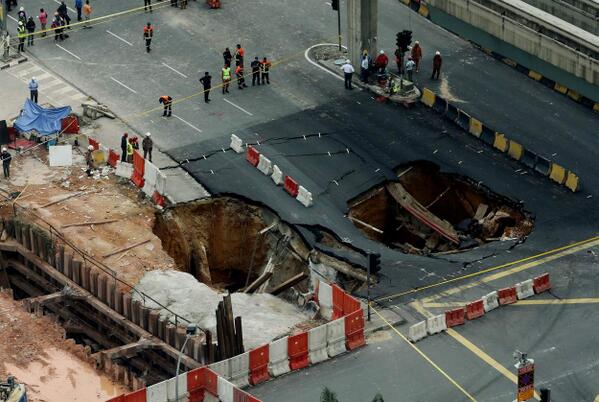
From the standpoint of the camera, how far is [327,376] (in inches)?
2724

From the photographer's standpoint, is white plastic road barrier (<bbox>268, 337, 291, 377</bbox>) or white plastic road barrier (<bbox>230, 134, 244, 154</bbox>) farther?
white plastic road barrier (<bbox>230, 134, 244, 154</bbox>)

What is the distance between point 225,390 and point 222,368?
1.25 metres

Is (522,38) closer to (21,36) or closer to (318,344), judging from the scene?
(318,344)

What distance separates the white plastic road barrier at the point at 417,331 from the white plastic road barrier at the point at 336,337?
2.73 m

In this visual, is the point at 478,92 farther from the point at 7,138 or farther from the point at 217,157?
the point at 7,138

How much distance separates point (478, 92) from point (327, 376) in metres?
27.2

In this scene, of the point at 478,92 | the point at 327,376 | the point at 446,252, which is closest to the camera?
the point at 327,376

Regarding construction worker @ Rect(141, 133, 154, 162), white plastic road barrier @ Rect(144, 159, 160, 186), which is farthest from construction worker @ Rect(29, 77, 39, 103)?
white plastic road barrier @ Rect(144, 159, 160, 186)

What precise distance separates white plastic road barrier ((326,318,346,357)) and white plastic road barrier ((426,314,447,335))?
3.51 metres

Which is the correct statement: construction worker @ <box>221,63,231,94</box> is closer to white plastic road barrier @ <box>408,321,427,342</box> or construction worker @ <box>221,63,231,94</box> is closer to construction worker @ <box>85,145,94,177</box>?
construction worker @ <box>85,145,94,177</box>

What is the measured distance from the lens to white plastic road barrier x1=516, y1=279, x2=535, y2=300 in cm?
7350

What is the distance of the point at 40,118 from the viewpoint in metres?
87.1

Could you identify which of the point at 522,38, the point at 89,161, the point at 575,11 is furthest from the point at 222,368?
the point at 575,11

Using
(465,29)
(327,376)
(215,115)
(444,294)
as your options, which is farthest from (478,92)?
(327,376)
